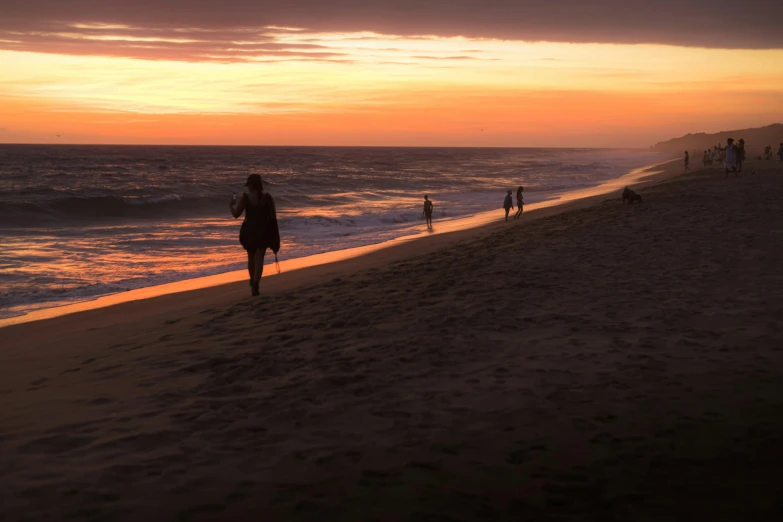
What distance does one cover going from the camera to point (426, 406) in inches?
188

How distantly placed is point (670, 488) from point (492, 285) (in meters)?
5.27

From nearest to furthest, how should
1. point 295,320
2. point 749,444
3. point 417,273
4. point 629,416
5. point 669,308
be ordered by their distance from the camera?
point 749,444
point 629,416
point 669,308
point 295,320
point 417,273

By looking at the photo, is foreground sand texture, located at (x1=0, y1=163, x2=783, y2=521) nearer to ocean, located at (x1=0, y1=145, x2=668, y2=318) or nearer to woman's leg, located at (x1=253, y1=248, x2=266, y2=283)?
woman's leg, located at (x1=253, y1=248, x2=266, y2=283)

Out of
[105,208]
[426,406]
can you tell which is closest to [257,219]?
[426,406]

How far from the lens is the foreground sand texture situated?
3506 millimetres

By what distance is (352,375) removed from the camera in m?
5.50

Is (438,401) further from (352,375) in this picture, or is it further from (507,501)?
(507,501)

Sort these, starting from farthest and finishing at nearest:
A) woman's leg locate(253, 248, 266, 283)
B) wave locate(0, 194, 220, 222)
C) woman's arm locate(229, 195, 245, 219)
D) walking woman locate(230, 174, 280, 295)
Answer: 1. wave locate(0, 194, 220, 222)
2. woman's leg locate(253, 248, 266, 283)
3. walking woman locate(230, 174, 280, 295)
4. woman's arm locate(229, 195, 245, 219)

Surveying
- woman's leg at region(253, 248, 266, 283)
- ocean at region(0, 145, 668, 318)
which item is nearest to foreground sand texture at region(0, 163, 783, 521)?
woman's leg at region(253, 248, 266, 283)

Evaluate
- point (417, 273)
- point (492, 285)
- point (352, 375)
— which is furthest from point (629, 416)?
point (417, 273)

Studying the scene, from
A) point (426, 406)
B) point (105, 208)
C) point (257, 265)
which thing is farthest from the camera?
point (105, 208)

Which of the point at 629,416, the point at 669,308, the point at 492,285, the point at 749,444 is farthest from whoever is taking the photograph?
the point at 492,285

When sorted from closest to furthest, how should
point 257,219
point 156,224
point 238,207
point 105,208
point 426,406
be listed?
point 426,406 → point 238,207 → point 257,219 → point 156,224 → point 105,208

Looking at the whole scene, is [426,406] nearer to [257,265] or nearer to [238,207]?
[238,207]
